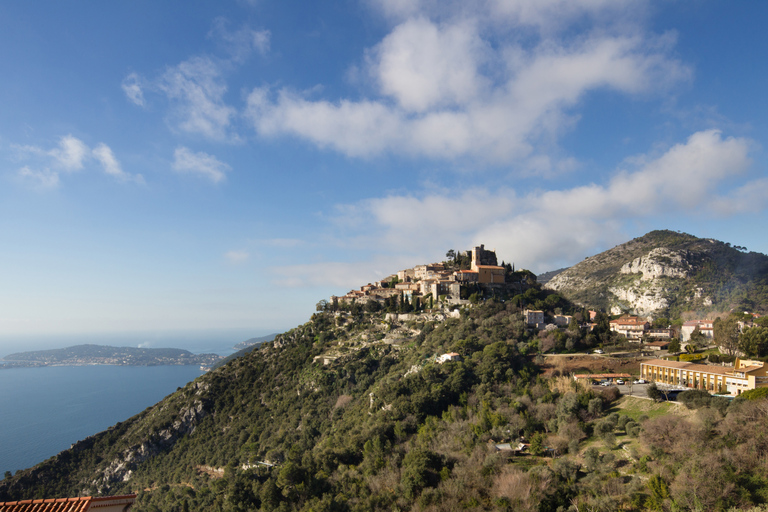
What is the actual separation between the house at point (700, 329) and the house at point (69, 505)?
49.5 meters

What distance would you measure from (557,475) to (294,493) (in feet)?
45.2

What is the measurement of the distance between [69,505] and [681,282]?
95988 mm

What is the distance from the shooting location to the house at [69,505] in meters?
7.46

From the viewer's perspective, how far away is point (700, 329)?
41.6 metres

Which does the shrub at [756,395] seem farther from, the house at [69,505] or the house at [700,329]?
the house at [69,505]

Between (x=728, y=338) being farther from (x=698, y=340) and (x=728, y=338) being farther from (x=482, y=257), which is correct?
(x=482, y=257)

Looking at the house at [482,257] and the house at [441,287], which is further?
the house at [482,257]

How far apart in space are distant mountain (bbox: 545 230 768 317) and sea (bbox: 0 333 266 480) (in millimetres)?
110868

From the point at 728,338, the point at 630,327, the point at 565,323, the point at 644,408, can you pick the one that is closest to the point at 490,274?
the point at 565,323

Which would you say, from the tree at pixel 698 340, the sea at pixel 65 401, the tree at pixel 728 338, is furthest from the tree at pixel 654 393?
the sea at pixel 65 401

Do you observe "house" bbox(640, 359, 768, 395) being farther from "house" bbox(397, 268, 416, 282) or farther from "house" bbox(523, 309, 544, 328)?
"house" bbox(397, 268, 416, 282)

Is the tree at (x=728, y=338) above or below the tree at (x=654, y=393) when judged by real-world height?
above

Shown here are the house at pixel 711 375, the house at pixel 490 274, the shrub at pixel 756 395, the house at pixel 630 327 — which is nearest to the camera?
the shrub at pixel 756 395

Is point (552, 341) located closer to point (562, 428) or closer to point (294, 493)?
point (562, 428)
